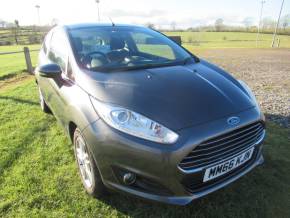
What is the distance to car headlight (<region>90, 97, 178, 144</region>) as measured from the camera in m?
2.22

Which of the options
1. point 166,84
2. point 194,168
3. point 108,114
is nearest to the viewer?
point 194,168

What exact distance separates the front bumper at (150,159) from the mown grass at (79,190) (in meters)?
0.28

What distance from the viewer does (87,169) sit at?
291 centimetres

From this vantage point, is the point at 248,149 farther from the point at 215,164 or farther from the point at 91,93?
the point at 91,93

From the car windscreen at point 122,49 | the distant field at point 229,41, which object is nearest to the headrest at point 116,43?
the car windscreen at point 122,49

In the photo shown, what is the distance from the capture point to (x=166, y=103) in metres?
2.46

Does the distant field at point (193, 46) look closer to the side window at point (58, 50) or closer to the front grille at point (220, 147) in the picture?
the side window at point (58, 50)

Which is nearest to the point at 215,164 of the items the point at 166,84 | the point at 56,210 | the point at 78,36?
the point at 166,84

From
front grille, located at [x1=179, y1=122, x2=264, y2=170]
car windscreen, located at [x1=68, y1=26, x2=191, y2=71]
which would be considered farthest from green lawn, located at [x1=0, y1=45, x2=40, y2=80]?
front grille, located at [x1=179, y1=122, x2=264, y2=170]

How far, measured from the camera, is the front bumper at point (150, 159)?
2180 millimetres

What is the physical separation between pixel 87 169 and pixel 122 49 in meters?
1.68

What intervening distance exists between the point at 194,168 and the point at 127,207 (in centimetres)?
89

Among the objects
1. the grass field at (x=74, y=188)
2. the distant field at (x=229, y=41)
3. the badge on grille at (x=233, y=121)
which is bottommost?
the distant field at (x=229, y=41)

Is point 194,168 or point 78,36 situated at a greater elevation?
point 78,36
